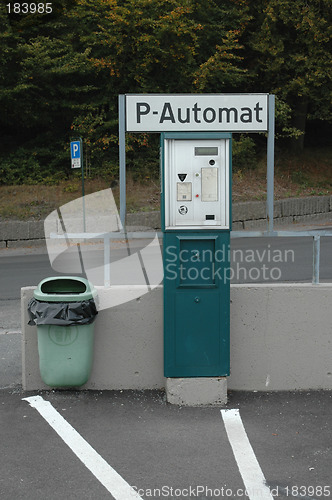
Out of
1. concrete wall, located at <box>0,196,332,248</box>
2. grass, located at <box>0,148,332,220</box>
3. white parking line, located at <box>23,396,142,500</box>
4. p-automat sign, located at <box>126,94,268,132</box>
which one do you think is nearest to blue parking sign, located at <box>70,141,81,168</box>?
grass, located at <box>0,148,332,220</box>

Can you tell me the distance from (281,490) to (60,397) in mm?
2314

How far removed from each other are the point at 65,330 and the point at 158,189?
1695 centimetres

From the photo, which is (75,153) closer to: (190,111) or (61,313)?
(190,111)

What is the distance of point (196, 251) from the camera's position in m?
5.34

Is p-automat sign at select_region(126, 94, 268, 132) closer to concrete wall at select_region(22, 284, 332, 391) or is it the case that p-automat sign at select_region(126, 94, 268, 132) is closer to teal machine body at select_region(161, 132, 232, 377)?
teal machine body at select_region(161, 132, 232, 377)

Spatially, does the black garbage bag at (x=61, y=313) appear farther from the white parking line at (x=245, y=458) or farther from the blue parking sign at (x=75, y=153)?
the blue parking sign at (x=75, y=153)

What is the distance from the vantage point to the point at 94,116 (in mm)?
24359

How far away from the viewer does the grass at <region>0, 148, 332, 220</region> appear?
20328 mm

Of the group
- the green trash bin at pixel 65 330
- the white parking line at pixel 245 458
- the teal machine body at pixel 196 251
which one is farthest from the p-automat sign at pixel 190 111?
the white parking line at pixel 245 458

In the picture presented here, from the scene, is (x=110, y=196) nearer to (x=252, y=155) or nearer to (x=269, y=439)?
(x=252, y=155)

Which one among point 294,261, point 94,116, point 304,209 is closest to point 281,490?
point 294,261

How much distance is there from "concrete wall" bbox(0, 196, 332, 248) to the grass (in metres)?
0.74

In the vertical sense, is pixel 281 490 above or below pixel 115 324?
below

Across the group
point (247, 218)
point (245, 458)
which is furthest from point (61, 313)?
point (247, 218)
